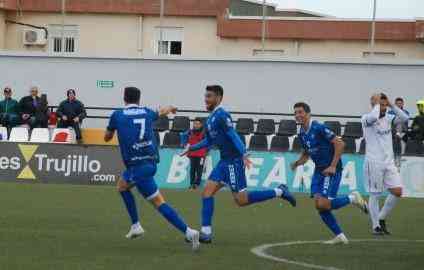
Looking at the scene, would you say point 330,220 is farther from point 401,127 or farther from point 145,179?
point 401,127

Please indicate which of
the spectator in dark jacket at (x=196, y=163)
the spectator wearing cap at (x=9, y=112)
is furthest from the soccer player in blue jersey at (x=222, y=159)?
the spectator wearing cap at (x=9, y=112)

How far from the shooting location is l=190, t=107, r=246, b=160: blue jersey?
50.3ft

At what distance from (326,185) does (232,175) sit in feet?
4.18

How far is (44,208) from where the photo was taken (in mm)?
21062

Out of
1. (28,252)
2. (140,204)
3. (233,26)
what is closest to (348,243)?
(28,252)

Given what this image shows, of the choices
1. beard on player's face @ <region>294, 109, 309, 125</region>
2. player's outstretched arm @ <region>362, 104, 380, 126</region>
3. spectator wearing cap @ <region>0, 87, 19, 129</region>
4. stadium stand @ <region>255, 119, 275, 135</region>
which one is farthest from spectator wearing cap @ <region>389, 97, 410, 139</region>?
beard on player's face @ <region>294, 109, 309, 125</region>

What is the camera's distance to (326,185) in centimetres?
1579

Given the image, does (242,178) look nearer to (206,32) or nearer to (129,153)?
(129,153)

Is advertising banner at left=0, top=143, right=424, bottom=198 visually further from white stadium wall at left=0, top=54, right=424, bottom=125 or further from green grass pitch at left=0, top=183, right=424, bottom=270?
white stadium wall at left=0, top=54, right=424, bottom=125

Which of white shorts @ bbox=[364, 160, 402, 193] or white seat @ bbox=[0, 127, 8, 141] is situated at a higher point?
white shorts @ bbox=[364, 160, 402, 193]

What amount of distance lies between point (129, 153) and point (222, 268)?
267cm

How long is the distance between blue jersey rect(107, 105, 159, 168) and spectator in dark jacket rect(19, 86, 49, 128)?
18.0 m

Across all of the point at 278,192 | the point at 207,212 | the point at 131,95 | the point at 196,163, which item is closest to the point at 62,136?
the point at 196,163

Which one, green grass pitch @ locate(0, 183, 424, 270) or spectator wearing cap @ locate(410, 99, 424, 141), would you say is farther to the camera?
spectator wearing cap @ locate(410, 99, 424, 141)
